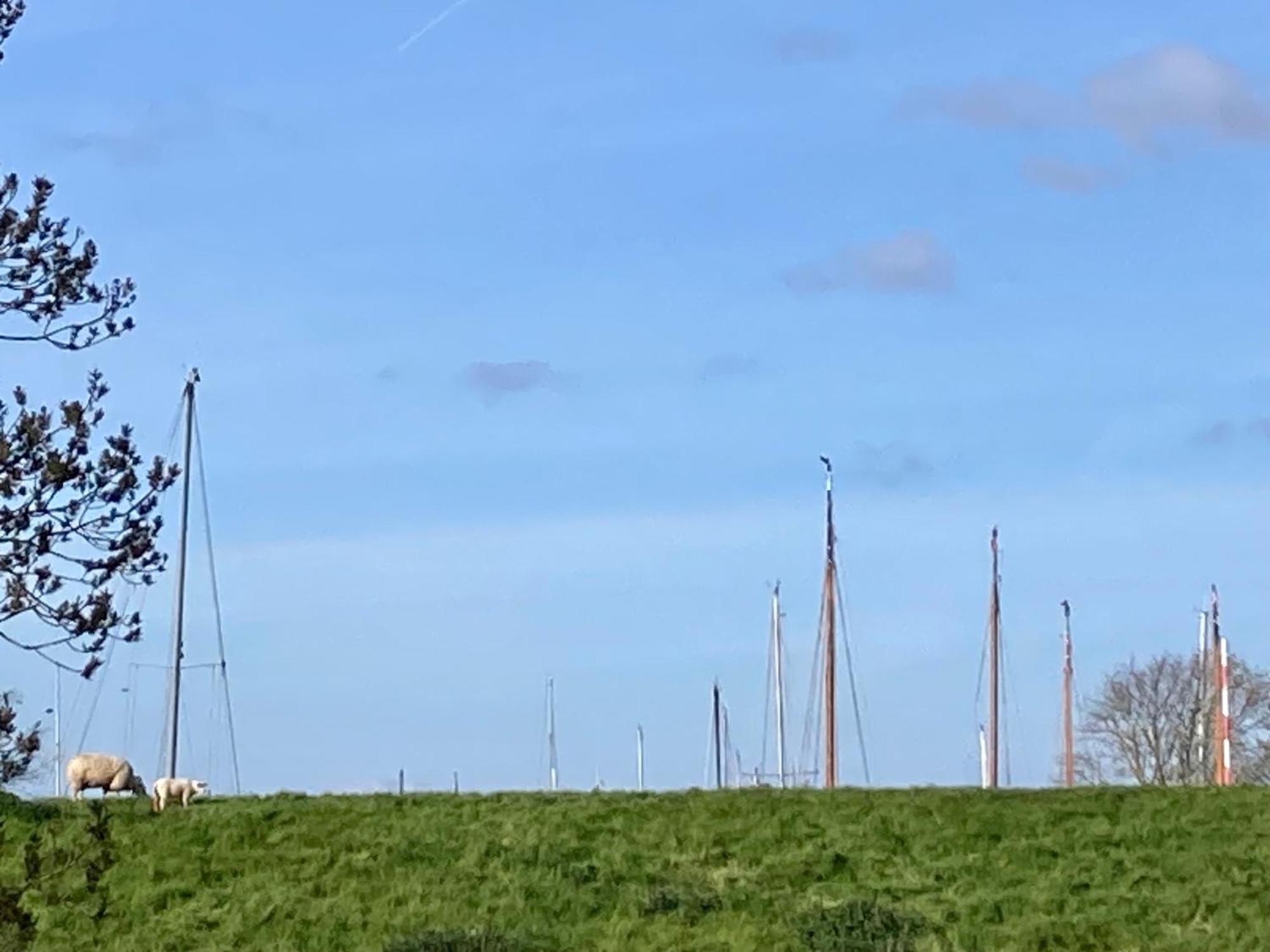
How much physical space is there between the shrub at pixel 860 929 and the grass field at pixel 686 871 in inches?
1.9

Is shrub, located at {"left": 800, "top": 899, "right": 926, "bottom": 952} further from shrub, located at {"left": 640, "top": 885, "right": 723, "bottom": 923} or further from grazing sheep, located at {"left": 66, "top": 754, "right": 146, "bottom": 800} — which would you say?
grazing sheep, located at {"left": 66, "top": 754, "right": 146, "bottom": 800}

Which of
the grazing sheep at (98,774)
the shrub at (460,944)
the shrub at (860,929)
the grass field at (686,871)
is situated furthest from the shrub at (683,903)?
the grazing sheep at (98,774)

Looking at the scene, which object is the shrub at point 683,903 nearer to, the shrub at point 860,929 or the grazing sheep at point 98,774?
the shrub at point 860,929

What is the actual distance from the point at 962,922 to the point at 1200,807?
22.9 feet

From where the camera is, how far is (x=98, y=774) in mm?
36781

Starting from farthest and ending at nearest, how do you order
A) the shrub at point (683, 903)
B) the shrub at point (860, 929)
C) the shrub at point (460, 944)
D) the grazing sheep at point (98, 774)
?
the grazing sheep at point (98, 774), the shrub at point (683, 903), the shrub at point (860, 929), the shrub at point (460, 944)

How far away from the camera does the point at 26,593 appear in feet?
39.3

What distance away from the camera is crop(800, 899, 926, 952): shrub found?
24922 millimetres

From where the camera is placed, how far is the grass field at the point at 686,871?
2606cm

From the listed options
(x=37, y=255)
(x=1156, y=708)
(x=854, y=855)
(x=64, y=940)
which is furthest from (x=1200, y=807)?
(x=1156, y=708)

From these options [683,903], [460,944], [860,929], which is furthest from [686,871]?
[460,944]

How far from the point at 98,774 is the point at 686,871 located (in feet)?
38.5

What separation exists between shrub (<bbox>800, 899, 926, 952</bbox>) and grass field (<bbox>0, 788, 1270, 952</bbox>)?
47 mm

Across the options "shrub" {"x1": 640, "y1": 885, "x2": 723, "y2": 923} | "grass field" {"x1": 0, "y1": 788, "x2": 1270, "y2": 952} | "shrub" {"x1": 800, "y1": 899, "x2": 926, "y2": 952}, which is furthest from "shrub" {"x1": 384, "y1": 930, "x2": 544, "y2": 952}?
"shrub" {"x1": 800, "y1": 899, "x2": 926, "y2": 952}
